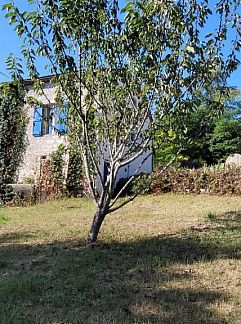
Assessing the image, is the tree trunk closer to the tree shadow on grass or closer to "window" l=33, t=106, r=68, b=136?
the tree shadow on grass

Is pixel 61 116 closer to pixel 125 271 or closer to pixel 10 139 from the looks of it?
→ pixel 125 271

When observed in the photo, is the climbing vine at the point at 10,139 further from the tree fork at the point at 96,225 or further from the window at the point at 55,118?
the tree fork at the point at 96,225

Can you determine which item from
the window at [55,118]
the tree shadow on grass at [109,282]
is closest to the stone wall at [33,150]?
the window at [55,118]

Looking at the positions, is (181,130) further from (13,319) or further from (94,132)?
(13,319)

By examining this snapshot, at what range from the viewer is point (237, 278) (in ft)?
16.8

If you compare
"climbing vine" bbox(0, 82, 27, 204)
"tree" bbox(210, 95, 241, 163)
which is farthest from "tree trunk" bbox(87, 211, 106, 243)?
"tree" bbox(210, 95, 241, 163)

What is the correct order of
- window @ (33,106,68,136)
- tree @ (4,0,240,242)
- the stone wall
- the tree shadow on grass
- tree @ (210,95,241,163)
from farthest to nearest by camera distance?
1. tree @ (210,95,241,163)
2. the stone wall
3. window @ (33,106,68,136)
4. tree @ (4,0,240,242)
5. the tree shadow on grass

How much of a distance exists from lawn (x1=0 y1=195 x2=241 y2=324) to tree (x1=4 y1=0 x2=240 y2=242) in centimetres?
120

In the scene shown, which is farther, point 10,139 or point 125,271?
point 10,139

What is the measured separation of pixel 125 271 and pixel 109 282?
1.55 ft

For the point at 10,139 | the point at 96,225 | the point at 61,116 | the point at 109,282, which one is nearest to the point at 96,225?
the point at 96,225

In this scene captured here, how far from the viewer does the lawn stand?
165 inches

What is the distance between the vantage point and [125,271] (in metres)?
5.57

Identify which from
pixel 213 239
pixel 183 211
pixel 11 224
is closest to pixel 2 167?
pixel 11 224
